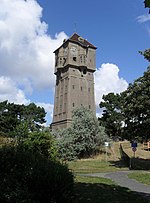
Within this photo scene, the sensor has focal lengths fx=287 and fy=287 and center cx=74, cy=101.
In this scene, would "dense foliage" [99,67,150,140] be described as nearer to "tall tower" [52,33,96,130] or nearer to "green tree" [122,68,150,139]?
"green tree" [122,68,150,139]

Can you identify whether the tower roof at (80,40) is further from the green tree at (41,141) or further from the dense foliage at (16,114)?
the green tree at (41,141)

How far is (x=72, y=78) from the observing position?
77.0 m

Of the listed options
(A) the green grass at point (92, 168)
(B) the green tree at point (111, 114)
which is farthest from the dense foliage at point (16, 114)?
(A) the green grass at point (92, 168)

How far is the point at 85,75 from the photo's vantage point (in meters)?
79.8

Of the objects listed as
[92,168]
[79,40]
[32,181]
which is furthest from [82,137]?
[79,40]

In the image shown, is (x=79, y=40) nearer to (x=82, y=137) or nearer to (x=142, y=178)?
(x=82, y=137)

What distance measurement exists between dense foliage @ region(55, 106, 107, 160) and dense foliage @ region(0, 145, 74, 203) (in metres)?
33.2

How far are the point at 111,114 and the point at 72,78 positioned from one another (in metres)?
14.4

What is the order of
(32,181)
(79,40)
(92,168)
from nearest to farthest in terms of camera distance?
(32,181) < (92,168) < (79,40)

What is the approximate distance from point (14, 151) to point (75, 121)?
3621 centimetres

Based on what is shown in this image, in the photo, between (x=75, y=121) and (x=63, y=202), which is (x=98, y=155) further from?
(x=63, y=202)

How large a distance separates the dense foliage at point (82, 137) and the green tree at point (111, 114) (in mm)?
30546

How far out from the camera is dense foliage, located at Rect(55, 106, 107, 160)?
40.6 meters

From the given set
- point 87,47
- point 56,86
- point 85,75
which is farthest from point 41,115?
point 87,47
